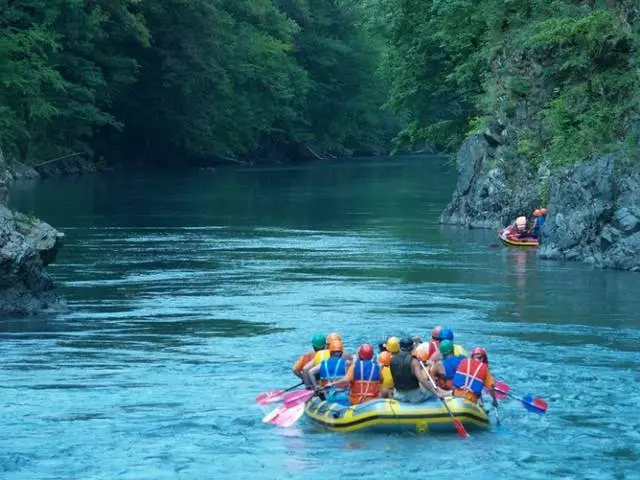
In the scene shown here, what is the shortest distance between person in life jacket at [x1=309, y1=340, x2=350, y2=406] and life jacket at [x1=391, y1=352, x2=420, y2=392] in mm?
1077

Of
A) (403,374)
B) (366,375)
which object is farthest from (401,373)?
(366,375)

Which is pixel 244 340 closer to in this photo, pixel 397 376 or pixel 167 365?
pixel 167 365

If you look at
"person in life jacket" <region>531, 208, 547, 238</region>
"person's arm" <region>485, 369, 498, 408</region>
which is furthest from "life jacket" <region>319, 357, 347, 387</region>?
"person in life jacket" <region>531, 208, 547, 238</region>

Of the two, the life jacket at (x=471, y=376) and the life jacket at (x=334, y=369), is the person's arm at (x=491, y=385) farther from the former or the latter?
the life jacket at (x=334, y=369)

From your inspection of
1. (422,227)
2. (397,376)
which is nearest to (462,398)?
(397,376)

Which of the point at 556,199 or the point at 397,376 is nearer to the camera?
the point at 397,376

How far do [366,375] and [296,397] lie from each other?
4.74 ft

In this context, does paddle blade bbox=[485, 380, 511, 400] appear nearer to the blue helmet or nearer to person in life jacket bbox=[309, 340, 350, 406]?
the blue helmet

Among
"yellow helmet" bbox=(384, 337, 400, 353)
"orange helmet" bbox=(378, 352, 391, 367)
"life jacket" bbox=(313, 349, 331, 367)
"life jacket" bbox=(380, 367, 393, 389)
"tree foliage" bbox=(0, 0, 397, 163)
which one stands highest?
"tree foliage" bbox=(0, 0, 397, 163)

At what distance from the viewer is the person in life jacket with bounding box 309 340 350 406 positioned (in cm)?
2388

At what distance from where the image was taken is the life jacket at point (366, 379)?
911 inches

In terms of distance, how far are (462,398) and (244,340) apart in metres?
8.66

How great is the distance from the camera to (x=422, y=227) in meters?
53.6

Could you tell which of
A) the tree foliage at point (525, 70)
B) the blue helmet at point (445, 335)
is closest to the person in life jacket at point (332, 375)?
the blue helmet at point (445, 335)
